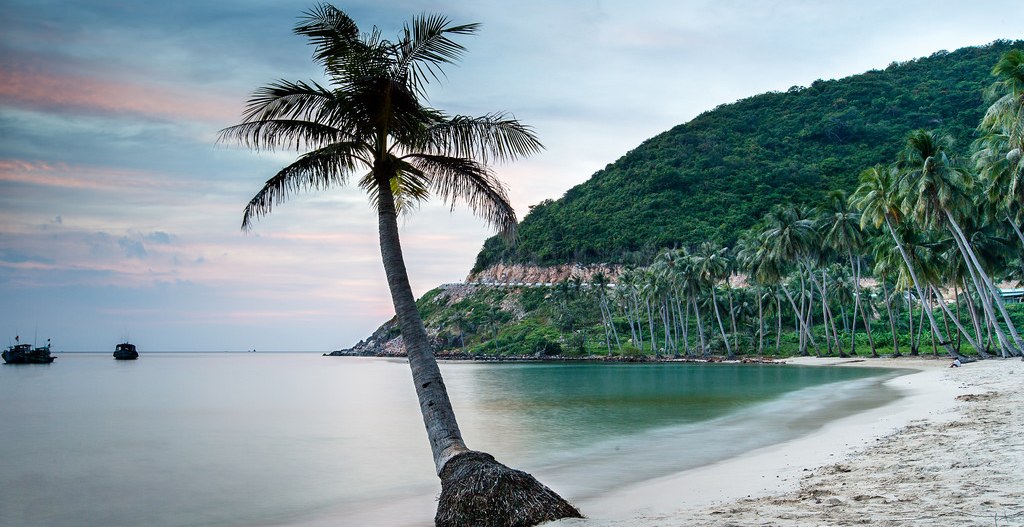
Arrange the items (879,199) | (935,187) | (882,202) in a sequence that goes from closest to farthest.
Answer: (935,187), (882,202), (879,199)

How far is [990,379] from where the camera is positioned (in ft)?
85.5

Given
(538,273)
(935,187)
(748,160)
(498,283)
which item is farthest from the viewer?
(498,283)

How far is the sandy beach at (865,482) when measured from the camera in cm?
736

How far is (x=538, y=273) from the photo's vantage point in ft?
443

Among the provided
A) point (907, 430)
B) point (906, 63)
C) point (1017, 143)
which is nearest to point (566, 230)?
point (906, 63)

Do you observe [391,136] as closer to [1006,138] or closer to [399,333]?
[1006,138]

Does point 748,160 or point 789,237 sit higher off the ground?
point 748,160

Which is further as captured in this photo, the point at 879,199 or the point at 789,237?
the point at 789,237

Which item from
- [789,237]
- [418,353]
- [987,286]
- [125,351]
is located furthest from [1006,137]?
[125,351]

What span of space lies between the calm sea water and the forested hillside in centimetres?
7235

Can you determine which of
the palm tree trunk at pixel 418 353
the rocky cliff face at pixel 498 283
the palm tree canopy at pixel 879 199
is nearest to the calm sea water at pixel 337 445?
the palm tree trunk at pixel 418 353

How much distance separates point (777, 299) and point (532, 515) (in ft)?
257

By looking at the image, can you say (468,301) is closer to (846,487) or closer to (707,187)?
(707,187)

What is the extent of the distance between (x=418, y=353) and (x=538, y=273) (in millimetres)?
124593
